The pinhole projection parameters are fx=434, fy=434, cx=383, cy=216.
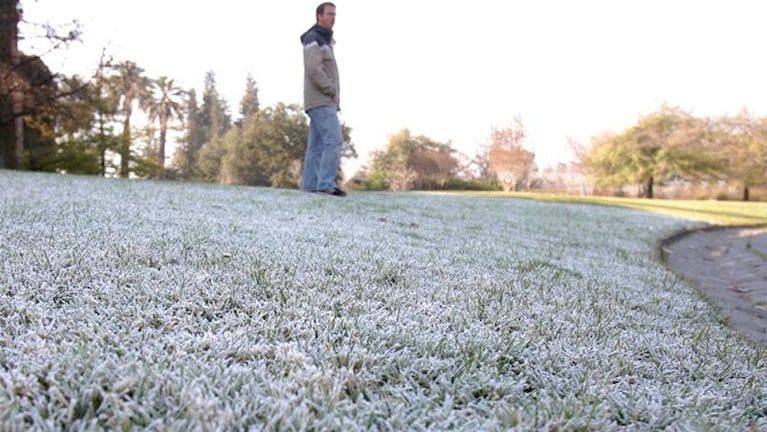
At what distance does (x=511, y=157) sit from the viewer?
3048cm

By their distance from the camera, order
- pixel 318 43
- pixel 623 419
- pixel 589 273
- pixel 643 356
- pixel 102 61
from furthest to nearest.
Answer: pixel 102 61 < pixel 318 43 < pixel 589 273 < pixel 643 356 < pixel 623 419

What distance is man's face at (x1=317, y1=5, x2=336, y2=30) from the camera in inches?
203

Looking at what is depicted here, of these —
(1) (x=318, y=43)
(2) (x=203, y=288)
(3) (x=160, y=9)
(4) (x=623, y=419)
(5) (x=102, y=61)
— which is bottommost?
(4) (x=623, y=419)

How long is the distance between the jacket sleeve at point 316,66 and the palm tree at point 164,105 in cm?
3258

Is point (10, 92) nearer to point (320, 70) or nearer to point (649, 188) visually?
point (320, 70)

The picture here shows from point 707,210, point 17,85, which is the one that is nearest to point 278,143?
point 17,85

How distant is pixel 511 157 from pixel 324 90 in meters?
27.1

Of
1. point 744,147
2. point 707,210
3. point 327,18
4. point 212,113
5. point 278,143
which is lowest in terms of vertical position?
point 707,210

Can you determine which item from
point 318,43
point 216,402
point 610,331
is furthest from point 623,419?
point 318,43

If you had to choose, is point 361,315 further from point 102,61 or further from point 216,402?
point 102,61

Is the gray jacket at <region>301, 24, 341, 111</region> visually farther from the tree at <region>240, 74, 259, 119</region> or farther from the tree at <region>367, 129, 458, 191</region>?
the tree at <region>240, 74, 259, 119</region>

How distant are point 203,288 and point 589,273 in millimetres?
2148

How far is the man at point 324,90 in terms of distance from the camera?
5.21 m

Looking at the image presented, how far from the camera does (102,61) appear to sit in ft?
40.5
